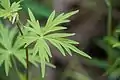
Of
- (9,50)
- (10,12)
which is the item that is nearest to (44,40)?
(10,12)

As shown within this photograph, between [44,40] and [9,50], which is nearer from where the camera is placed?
[44,40]

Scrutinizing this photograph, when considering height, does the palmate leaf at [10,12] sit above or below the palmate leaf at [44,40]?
above

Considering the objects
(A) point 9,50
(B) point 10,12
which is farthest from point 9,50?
(B) point 10,12

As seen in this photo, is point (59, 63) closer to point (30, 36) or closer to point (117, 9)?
point (117, 9)

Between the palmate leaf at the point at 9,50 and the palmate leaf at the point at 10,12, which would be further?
the palmate leaf at the point at 9,50

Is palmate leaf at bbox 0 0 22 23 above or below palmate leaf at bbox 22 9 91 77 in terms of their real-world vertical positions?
above

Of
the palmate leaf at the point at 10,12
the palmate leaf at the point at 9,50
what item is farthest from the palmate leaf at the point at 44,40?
the palmate leaf at the point at 9,50

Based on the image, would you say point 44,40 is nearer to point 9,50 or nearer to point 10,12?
point 10,12

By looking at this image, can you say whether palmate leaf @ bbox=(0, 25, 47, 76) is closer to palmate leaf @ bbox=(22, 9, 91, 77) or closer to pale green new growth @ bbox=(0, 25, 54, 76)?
pale green new growth @ bbox=(0, 25, 54, 76)

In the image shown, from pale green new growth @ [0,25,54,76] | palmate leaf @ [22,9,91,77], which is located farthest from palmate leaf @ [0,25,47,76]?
palmate leaf @ [22,9,91,77]

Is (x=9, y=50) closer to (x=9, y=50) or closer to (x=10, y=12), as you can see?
(x=9, y=50)

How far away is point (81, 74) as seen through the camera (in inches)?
78.2

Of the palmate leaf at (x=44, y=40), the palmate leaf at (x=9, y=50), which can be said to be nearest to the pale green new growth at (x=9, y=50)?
the palmate leaf at (x=9, y=50)

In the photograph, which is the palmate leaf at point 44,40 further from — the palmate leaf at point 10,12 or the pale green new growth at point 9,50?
the pale green new growth at point 9,50
